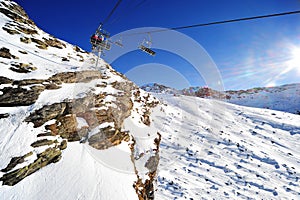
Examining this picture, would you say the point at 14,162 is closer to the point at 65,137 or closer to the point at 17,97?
the point at 65,137

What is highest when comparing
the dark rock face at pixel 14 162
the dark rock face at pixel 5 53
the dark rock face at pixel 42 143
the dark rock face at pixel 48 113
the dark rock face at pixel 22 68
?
the dark rock face at pixel 5 53

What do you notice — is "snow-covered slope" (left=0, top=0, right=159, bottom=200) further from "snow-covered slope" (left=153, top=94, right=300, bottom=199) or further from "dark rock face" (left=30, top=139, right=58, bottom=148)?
"snow-covered slope" (left=153, top=94, right=300, bottom=199)

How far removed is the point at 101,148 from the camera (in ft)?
26.8

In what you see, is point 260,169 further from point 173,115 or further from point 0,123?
point 0,123

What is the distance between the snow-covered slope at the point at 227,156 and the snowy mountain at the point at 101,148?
7cm

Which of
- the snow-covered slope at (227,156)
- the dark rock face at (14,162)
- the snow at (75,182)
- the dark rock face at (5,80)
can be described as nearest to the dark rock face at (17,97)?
the dark rock face at (5,80)

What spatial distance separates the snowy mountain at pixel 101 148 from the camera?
5.92m

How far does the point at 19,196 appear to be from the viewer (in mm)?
5023

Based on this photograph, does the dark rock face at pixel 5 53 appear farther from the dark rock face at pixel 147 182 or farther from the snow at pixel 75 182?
the dark rock face at pixel 147 182

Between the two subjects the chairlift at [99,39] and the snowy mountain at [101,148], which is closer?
the snowy mountain at [101,148]

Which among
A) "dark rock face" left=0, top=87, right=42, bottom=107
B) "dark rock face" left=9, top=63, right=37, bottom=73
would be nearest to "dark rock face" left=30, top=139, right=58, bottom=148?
"dark rock face" left=0, top=87, right=42, bottom=107

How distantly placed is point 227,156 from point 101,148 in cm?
1007

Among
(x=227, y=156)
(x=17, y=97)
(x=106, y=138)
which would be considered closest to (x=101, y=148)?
(x=106, y=138)

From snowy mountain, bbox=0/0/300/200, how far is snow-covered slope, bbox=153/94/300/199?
0.23 feet
